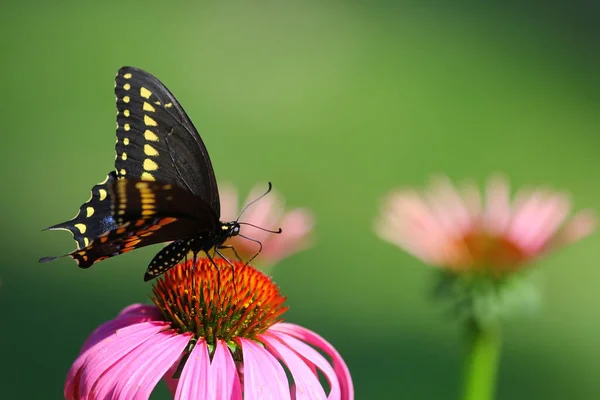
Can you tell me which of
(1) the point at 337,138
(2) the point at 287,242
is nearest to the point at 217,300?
(2) the point at 287,242

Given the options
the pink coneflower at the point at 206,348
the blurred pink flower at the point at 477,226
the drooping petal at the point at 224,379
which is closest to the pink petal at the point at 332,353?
the pink coneflower at the point at 206,348

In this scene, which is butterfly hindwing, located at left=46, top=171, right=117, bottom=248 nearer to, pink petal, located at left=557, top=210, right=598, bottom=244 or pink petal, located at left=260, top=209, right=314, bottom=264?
pink petal, located at left=260, top=209, right=314, bottom=264

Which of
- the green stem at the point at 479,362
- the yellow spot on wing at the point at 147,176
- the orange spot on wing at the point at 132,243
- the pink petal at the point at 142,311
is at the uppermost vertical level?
the yellow spot on wing at the point at 147,176

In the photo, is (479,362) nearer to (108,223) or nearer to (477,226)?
(477,226)

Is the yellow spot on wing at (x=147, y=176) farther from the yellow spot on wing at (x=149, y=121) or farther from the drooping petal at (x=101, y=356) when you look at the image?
the drooping petal at (x=101, y=356)

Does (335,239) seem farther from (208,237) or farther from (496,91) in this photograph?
(208,237)

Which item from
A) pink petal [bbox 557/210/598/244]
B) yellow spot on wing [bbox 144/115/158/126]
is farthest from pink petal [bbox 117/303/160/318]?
pink petal [bbox 557/210/598/244]
